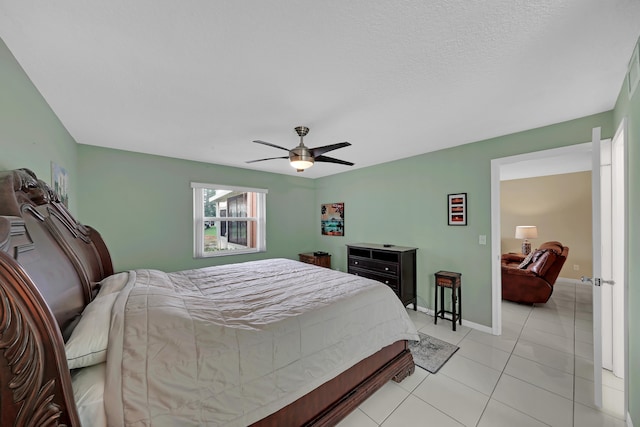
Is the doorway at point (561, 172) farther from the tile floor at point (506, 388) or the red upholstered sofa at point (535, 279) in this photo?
the red upholstered sofa at point (535, 279)

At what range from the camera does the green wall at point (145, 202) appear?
3156mm

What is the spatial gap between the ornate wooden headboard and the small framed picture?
3.79 metres

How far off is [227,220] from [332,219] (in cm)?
216

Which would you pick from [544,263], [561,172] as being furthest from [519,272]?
[561,172]

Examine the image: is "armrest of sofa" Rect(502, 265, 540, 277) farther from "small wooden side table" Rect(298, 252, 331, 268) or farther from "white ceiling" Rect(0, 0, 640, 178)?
"small wooden side table" Rect(298, 252, 331, 268)

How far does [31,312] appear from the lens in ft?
2.38

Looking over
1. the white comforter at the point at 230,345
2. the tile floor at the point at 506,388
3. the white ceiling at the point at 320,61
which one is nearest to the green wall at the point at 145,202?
the white ceiling at the point at 320,61

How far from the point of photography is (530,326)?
3.14m

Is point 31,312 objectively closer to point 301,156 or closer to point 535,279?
point 301,156

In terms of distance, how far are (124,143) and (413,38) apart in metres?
3.54

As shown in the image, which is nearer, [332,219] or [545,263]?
[545,263]

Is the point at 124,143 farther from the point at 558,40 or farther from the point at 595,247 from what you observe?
the point at 595,247

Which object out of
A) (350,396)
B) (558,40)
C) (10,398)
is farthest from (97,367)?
(558,40)

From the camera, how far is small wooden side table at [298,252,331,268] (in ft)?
16.1
